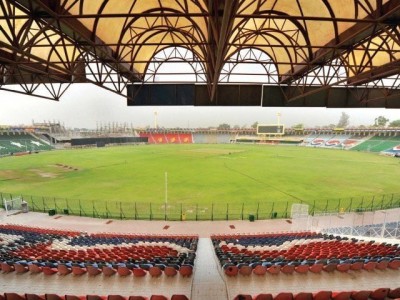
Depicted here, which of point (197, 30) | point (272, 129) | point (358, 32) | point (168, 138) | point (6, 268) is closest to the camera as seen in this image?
point (6, 268)

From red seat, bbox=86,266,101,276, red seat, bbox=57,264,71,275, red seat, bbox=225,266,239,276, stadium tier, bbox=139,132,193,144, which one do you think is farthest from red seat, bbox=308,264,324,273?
stadium tier, bbox=139,132,193,144

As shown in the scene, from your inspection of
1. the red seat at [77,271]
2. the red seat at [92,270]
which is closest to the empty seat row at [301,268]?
the red seat at [92,270]

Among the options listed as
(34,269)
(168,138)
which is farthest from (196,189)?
(168,138)

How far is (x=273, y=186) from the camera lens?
3028cm

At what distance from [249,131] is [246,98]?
121529 mm

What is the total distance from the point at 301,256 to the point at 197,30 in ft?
38.9

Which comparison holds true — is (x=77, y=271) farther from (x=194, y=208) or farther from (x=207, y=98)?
(x=194, y=208)

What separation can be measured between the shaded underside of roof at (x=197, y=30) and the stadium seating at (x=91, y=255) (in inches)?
295

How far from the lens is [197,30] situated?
42.2 feet

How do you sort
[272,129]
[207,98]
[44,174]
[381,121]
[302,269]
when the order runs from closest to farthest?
[302,269] < [207,98] < [44,174] < [272,129] < [381,121]

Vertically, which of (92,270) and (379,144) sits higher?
(92,270)

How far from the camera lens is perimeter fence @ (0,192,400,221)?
20172 millimetres

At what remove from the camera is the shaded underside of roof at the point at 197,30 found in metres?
8.00

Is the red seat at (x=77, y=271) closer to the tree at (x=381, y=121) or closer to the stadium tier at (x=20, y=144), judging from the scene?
the stadium tier at (x=20, y=144)
